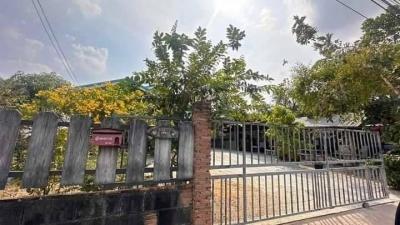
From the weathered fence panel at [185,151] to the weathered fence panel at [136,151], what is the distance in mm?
540

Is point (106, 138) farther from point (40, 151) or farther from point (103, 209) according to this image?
point (103, 209)

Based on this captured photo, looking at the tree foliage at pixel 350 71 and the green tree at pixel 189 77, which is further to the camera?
the tree foliage at pixel 350 71

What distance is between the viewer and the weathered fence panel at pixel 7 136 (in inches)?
97.2

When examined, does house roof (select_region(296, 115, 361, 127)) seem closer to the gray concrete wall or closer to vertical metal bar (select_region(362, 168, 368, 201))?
vertical metal bar (select_region(362, 168, 368, 201))

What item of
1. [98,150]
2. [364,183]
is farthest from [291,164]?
[98,150]

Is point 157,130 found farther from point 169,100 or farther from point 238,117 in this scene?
point 238,117

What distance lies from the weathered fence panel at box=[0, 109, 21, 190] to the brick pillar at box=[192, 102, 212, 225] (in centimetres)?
219

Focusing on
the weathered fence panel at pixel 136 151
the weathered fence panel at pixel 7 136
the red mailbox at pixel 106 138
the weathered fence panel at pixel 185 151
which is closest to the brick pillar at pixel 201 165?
the weathered fence panel at pixel 185 151

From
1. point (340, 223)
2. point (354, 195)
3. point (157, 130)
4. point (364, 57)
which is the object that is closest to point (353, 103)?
point (364, 57)

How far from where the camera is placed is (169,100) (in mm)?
4422

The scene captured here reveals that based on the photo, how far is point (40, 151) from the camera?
269 cm

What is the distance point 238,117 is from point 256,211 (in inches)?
91.6

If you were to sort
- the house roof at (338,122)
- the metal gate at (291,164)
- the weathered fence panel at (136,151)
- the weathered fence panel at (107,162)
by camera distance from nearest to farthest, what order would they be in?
the weathered fence panel at (107,162)
the weathered fence panel at (136,151)
the metal gate at (291,164)
the house roof at (338,122)

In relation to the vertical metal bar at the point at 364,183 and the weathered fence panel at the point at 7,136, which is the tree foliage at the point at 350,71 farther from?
the weathered fence panel at the point at 7,136
